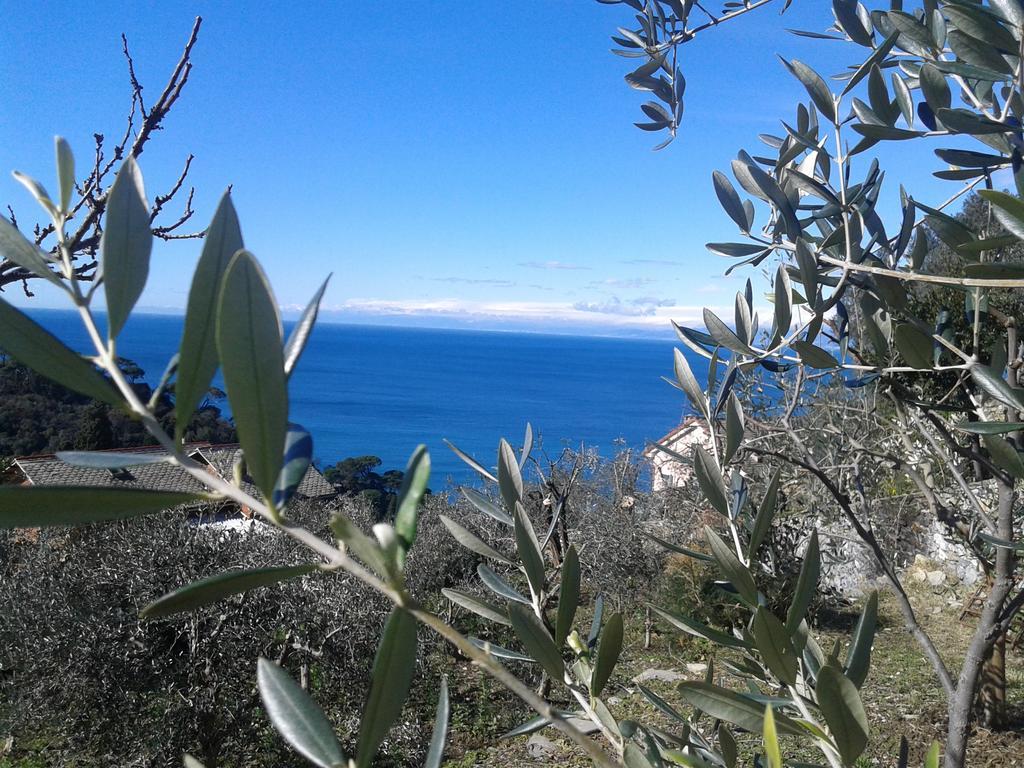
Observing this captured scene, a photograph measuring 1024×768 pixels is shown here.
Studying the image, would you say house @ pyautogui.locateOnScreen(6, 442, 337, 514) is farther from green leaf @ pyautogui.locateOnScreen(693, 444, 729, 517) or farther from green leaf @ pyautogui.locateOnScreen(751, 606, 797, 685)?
green leaf @ pyautogui.locateOnScreen(751, 606, 797, 685)

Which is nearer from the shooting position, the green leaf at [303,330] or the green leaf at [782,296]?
the green leaf at [303,330]

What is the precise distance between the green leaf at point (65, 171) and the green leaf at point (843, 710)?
17.8 inches

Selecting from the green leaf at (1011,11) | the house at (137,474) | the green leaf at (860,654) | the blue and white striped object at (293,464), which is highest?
the green leaf at (1011,11)

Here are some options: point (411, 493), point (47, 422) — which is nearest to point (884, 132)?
point (411, 493)

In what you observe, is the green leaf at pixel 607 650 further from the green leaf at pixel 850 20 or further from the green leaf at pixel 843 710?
the green leaf at pixel 850 20

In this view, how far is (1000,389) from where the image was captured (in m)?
0.77

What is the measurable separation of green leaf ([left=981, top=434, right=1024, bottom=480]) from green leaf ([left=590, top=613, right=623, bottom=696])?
0.49 meters

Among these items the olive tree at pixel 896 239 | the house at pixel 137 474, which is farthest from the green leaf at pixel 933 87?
the house at pixel 137 474

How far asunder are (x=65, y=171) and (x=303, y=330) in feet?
0.48

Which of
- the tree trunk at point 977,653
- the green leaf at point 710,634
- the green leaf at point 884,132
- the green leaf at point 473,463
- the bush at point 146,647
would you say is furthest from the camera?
the bush at point 146,647

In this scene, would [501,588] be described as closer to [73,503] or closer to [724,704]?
[724,704]

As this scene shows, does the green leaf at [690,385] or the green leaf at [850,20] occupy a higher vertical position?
the green leaf at [850,20]

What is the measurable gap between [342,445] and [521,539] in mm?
26722

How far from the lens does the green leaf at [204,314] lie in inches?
12.8
